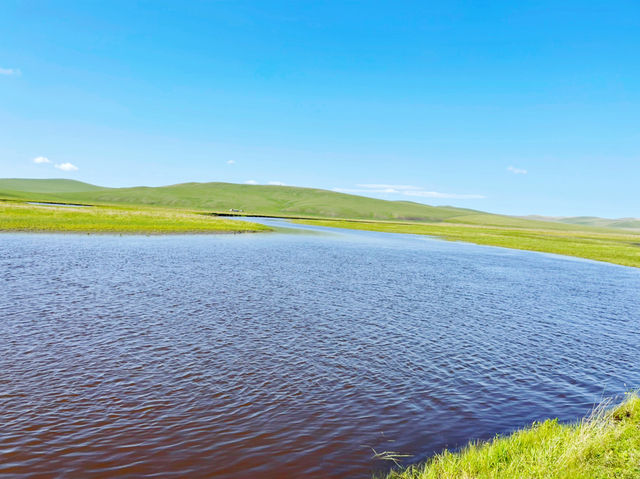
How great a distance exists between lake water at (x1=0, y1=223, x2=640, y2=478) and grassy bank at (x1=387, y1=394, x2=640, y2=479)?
112cm

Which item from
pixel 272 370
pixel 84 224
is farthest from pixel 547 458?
pixel 84 224

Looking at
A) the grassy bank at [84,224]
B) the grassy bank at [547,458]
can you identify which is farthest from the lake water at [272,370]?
the grassy bank at [84,224]

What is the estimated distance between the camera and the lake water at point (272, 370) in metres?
9.95

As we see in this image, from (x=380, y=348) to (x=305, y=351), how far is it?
3456mm

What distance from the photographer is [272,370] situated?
1478 cm

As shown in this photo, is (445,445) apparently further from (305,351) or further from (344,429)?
(305,351)

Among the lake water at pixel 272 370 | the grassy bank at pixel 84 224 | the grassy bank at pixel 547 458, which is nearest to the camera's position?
the grassy bank at pixel 547 458

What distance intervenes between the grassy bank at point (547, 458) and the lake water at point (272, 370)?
44.3 inches

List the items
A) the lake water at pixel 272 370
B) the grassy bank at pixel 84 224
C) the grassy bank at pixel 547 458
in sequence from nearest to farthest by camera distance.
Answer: the grassy bank at pixel 547 458, the lake water at pixel 272 370, the grassy bank at pixel 84 224

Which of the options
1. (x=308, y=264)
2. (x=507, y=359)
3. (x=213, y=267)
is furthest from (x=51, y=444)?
(x=308, y=264)

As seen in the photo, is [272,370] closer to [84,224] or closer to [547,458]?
[547,458]

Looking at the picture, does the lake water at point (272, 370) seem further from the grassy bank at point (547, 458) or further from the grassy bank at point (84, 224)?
the grassy bank at point (84, 224)

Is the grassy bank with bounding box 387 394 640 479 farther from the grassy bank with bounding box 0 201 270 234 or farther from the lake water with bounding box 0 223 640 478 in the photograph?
the grassy bank with bounding box 0 201 270 234

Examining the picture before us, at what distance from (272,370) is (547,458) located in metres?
8.95
